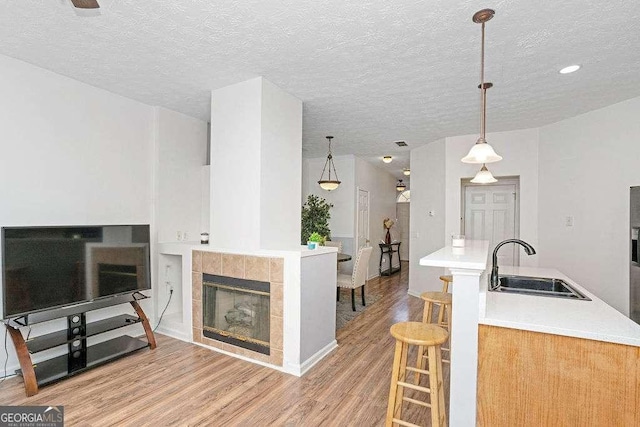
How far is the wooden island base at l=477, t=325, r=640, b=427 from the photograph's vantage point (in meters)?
1.42

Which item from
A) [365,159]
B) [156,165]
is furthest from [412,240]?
[156,165]

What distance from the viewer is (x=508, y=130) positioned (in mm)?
4664

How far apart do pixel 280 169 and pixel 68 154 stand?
6.74 feet

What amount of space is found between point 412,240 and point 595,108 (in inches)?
124

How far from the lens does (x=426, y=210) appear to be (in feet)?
18.3

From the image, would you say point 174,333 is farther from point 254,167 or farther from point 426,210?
point 426,210

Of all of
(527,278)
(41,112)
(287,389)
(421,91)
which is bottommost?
(287,389)

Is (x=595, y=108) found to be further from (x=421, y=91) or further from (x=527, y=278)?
(x=527, y=278)

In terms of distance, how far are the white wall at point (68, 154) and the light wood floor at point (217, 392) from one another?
781mm

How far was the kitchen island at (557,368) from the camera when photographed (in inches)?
55.7

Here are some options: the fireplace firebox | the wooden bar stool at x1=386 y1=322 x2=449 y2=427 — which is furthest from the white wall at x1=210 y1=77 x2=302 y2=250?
the wooden bar stool at x1=386 y1=322 x2=449 y2=427

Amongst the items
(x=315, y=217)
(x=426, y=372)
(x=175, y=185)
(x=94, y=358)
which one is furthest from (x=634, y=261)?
(x=94, y=358)

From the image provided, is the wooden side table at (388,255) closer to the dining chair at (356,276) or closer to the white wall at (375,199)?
the white wall at (375,199)

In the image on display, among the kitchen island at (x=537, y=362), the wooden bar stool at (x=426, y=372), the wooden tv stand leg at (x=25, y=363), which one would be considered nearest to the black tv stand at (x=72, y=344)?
the wooden tv stand leg at (x=25, y=363)
